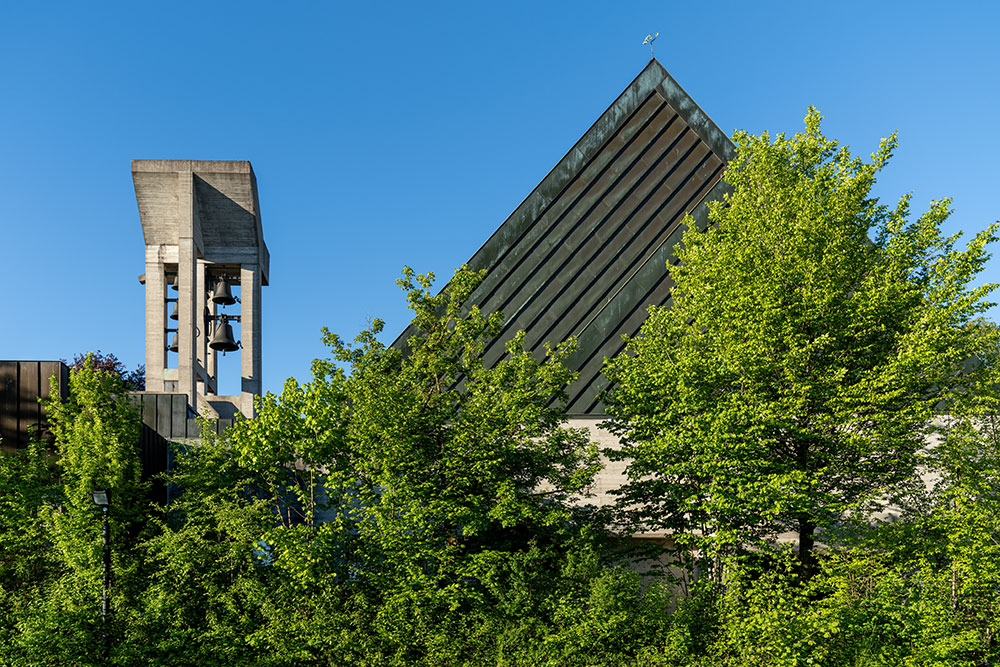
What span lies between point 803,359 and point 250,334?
14708 millimetres

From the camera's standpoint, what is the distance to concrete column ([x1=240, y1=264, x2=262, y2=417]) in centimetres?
2281

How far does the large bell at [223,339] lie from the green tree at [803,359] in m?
11.1

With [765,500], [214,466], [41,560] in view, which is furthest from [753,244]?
[41,560]

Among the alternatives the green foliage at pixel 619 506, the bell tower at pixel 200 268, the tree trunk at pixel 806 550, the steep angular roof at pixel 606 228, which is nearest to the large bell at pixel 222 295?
the bell tower at pixel 200 268

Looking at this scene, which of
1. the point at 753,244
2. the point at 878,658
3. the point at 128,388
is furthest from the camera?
the point at 128,388

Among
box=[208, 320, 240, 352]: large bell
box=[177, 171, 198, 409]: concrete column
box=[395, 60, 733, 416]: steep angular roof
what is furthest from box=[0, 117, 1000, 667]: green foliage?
box=[395, 60, 733, 416]: steep angular roof

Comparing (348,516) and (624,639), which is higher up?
(348,516)

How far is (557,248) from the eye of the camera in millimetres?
26828

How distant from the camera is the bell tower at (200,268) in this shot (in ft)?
72.4

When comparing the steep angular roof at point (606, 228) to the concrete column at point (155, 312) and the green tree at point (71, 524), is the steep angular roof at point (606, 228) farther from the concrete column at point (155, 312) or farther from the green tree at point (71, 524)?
the green tree at point (71, 524)

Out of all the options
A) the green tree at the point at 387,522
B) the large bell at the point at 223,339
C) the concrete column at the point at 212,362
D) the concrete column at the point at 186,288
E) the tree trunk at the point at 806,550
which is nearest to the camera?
the green tree at the point at 387,522

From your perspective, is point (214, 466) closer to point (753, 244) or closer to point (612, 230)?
point (753, 244)

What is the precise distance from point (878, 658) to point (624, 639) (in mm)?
4585

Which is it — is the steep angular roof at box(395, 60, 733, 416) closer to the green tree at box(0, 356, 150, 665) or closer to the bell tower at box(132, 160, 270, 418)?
the bell tower at box(132, 160, 270, 418)
